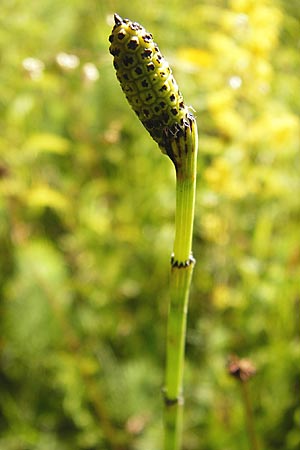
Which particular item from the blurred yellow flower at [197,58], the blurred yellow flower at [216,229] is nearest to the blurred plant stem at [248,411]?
the blurred yellow flower at [216,229]

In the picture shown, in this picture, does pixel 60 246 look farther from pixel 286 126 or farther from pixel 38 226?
pixel 286 126

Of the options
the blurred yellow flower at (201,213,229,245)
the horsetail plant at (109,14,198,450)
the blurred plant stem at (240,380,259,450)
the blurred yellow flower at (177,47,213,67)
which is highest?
the blurred yellow flower at (177,47,213,67)

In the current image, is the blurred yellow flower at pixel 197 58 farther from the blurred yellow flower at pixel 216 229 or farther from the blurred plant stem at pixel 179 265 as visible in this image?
the blurred plant stem at pixel 179 265

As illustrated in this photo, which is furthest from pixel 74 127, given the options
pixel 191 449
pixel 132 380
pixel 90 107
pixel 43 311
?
pixel 191 449

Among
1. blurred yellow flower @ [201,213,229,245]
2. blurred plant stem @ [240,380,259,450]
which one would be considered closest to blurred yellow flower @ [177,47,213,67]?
blurred yellow flower @ [201,213,229,245]

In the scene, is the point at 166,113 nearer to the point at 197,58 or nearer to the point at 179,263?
the point at 179,263

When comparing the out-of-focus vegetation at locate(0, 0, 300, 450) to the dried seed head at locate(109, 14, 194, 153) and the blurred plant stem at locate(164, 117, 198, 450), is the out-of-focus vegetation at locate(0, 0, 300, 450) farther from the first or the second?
the dried seed head at locate(109, 14, 194, 153)

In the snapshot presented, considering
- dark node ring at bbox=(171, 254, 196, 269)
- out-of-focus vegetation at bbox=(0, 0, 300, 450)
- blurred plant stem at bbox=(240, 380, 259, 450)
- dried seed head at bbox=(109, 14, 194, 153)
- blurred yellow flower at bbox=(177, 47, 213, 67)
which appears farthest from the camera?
blurred yellow flower at bbox=(177, 47, 213, 67)
